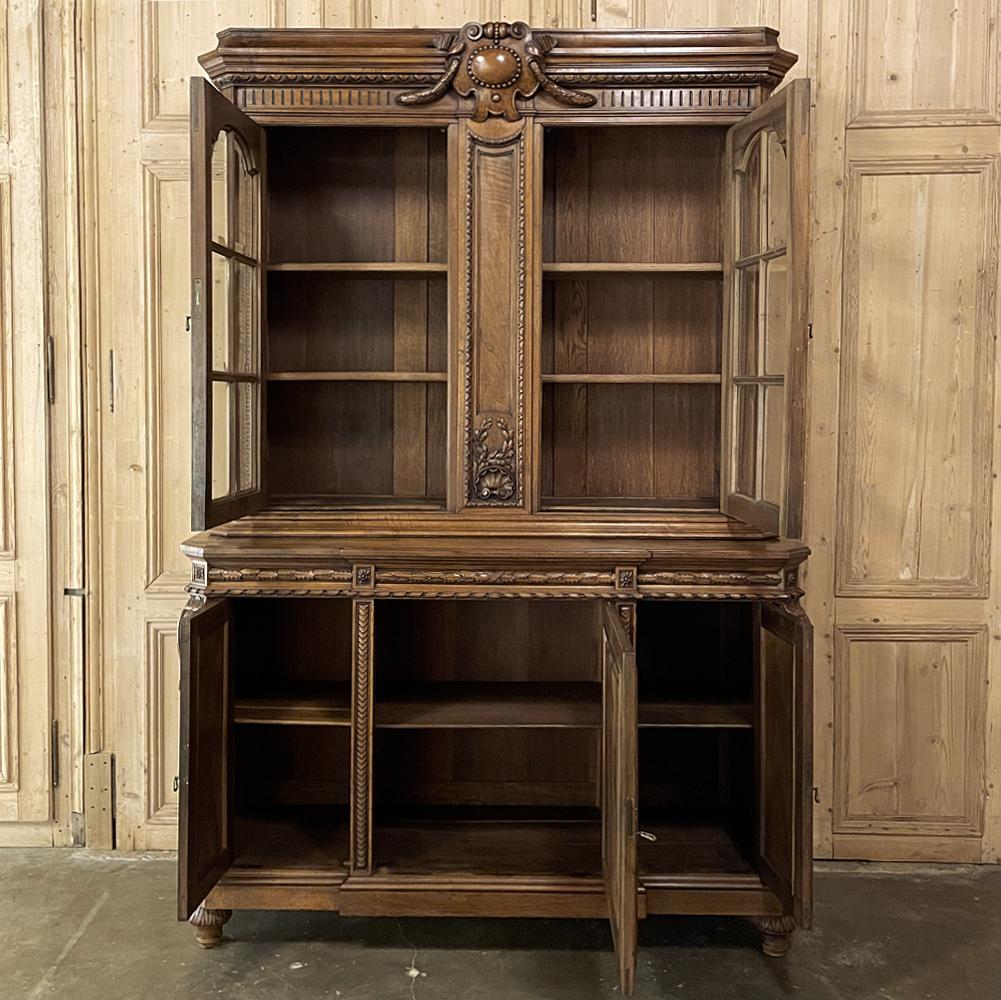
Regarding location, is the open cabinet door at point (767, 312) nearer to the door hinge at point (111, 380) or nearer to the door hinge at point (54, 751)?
the door hinge at point (111, 380)

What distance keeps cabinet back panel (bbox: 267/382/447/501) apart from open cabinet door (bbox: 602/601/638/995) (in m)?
1.01

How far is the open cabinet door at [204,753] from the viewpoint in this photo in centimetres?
292

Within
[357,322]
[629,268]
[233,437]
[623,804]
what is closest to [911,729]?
[623,804]

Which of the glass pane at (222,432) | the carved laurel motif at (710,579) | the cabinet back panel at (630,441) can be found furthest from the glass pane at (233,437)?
the carved laurel motif at (710,579)

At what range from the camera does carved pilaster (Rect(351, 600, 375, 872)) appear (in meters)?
3.11

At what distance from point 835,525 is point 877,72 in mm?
1361

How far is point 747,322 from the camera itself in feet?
10.7

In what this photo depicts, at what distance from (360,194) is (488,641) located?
140 centimetres

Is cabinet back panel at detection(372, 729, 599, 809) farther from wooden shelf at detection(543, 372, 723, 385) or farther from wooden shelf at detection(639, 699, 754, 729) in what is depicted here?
wooden shelf at detection(543, 372, 723, 385)

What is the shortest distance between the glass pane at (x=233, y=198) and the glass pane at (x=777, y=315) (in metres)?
1.41

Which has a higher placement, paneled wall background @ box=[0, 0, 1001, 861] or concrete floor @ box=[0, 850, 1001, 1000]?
paneled wall background @ box=[0, 0, 1001, 861]

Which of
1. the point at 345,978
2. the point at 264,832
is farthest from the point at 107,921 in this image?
the point at 345,978

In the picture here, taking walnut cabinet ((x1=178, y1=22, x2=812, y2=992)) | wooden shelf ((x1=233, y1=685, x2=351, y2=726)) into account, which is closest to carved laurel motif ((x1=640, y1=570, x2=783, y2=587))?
walnut cabinet ((x1=178, y1=22, x2=812, y2=992))

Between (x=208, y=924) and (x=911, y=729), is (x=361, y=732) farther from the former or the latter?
(x=911, y=729)
